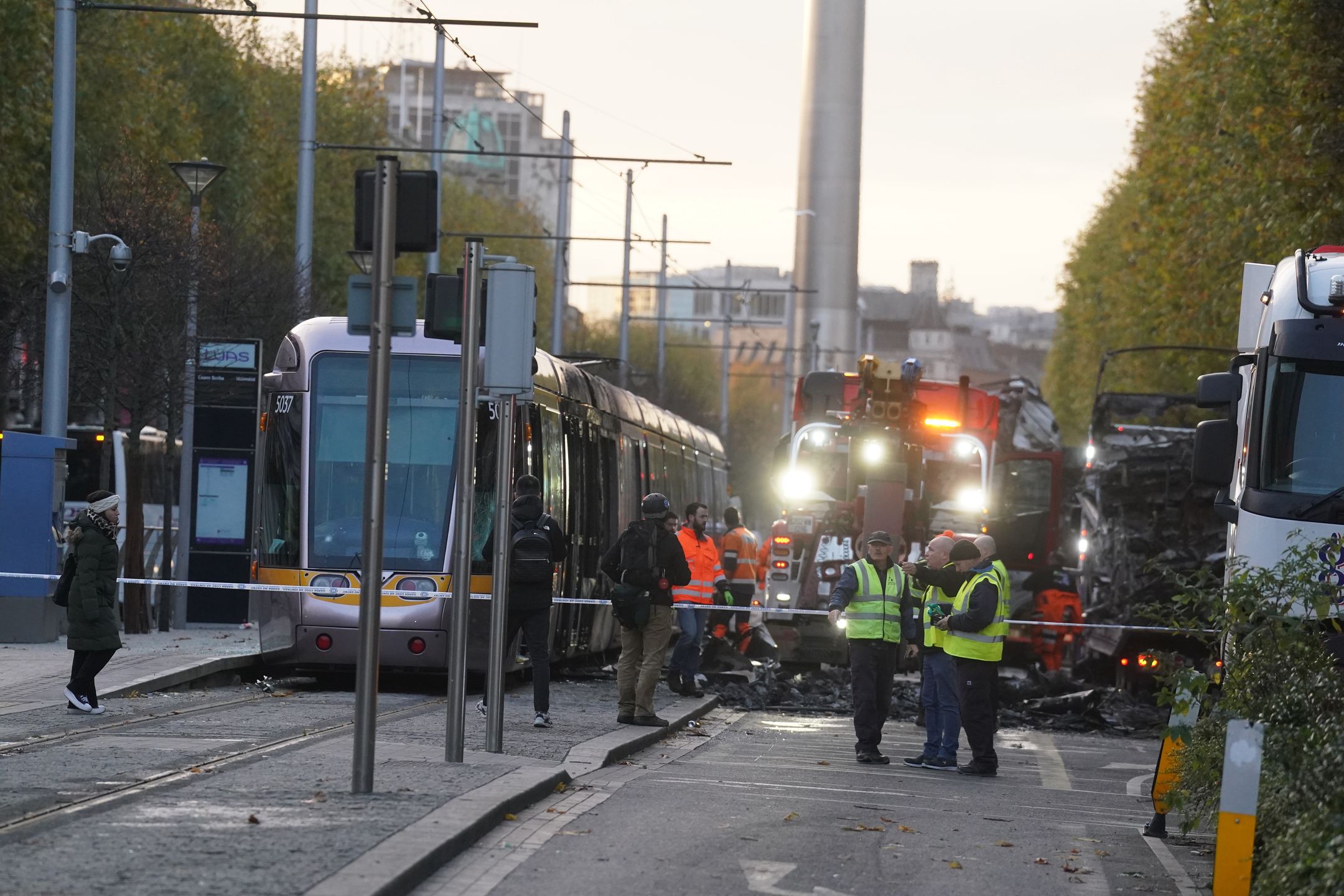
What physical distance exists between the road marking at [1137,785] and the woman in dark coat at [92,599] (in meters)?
7.11

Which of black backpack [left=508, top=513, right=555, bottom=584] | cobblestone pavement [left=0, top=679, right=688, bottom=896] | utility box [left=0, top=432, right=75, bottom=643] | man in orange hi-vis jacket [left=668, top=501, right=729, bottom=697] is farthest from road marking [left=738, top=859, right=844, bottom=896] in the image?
utility box [left=0, top=432, right=75, bottom=643]

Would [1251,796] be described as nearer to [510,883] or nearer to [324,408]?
[510,883]

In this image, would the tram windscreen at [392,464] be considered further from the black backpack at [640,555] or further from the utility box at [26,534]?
the utility box at [26,534]

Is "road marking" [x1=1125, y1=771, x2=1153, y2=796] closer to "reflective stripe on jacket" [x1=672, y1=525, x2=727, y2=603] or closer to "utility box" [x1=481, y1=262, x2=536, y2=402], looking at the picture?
"utility box" [x1=481, y1=262, x2=536, y2=402]

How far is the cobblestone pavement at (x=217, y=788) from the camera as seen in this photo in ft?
26.1

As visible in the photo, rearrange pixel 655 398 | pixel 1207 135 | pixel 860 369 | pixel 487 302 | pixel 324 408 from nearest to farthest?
1. pixel 487 302
2. pixel 324 408
3. pixel 860 369
4. pixel 1207 135
5. pixel 655 398

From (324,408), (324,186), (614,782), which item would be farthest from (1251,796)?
(324,186)

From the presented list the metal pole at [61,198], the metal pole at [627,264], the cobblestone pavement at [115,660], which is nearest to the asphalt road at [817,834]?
the cobblestone pavement at [115,660]

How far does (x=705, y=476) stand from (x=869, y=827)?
26.3m

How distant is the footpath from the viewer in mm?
8023

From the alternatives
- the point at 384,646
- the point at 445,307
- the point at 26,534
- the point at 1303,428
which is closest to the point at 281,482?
the point at 384,646

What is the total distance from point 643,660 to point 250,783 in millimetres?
5986

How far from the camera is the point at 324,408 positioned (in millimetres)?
17938

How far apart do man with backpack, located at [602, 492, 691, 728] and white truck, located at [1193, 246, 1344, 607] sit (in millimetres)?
3985
